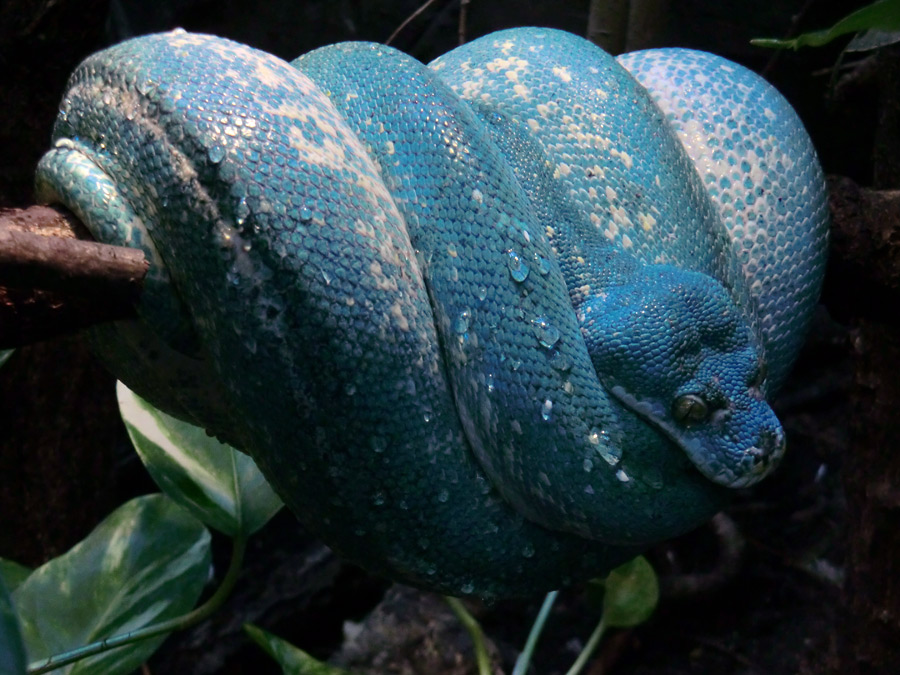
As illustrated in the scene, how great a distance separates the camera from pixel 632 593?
167 centimetres

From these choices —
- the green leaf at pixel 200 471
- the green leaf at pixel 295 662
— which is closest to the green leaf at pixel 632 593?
the green leaf at pixel 295 662

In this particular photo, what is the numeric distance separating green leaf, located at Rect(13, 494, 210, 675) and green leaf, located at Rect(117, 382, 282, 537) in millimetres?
85

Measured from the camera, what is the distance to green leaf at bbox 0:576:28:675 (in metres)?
0.53

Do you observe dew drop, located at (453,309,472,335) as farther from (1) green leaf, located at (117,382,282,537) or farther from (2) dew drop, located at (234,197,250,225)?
(1) green leaf, located at (117,382,282,537)

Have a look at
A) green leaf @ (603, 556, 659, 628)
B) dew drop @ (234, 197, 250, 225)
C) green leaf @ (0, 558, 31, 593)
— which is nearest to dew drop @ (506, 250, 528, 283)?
dew drop @ (234, 197, 250, 225)

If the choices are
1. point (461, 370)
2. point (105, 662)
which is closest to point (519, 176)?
point (461, 370)

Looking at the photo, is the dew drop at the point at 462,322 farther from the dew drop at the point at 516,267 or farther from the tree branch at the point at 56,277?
the tree branch at the point at 56,277

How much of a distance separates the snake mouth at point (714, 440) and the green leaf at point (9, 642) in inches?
20.1

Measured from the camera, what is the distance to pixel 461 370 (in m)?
0.78

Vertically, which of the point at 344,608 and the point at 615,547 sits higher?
the point at 615,547

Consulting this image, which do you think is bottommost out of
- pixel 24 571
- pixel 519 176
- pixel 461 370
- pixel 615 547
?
pixel 24 571

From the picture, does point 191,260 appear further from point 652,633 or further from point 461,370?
point 652,633

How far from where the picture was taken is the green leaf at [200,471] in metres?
1.28

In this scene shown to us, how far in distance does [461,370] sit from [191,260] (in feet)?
0.85
